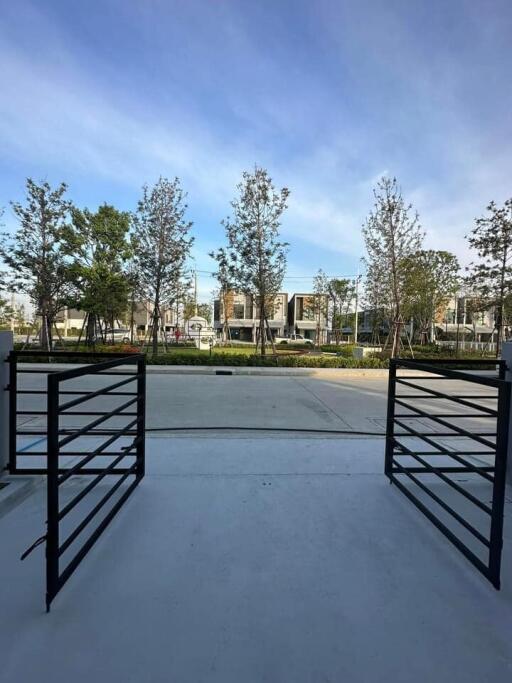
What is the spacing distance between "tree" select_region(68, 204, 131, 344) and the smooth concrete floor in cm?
1699

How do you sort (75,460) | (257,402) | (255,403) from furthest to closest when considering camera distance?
(257,402) < (255,403) < (75,460)

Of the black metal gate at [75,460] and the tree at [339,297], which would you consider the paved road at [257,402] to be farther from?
the tree at [339,297]

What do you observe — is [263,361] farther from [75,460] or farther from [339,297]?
[339,297]

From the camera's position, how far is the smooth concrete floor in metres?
1.54

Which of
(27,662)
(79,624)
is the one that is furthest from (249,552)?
(27,662)

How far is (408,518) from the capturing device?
8.97 feet

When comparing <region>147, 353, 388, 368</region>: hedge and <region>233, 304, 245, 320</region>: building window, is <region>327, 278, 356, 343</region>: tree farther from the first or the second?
<region>147, 353, 388, 368</region>: hedge

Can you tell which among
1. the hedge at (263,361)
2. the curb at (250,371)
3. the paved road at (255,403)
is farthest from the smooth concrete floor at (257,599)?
the hedge at (263,361)

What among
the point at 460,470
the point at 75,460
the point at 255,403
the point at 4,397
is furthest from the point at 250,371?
the point at 460,470

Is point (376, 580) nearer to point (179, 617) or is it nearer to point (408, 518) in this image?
point (408, 518)

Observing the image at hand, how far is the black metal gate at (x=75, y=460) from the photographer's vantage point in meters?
1.73

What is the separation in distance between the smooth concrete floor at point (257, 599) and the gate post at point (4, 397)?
49 centimetres

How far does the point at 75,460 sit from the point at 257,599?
2.59 metres

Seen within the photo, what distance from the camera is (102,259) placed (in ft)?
62.6
